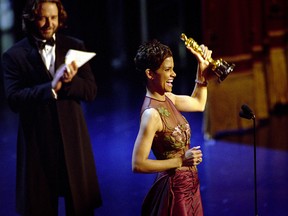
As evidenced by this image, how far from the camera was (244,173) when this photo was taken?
587 centimetres

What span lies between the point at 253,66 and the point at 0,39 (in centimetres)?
715

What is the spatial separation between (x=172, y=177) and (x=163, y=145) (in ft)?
0.62

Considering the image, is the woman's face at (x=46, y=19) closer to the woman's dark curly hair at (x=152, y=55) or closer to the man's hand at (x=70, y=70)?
the man's hand at (x=70, y=70)

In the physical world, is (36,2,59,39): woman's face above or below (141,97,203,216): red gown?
above

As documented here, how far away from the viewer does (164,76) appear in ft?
10.7

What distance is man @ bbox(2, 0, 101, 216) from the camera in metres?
3.87

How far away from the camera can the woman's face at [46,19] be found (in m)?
3.81

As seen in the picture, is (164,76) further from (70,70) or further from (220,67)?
(70,70)

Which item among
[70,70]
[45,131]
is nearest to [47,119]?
[45,131]

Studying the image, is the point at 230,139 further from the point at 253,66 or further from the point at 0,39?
the point at 0,39

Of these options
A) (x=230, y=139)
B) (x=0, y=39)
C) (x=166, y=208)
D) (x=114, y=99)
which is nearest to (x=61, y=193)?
(x=166, y=208)

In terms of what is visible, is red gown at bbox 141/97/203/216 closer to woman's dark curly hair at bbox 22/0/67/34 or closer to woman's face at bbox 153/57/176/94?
→ woman's face at bbox 153/57/176/94

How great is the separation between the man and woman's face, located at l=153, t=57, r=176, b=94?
0.75 m

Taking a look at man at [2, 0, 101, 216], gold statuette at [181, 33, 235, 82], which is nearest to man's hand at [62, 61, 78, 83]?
man at [2, 0, 101, 216]
